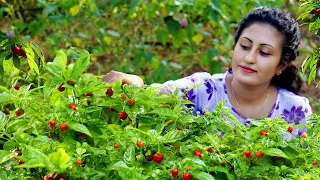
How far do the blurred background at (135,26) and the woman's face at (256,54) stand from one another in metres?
1.13

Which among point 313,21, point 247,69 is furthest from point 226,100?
point 313,21

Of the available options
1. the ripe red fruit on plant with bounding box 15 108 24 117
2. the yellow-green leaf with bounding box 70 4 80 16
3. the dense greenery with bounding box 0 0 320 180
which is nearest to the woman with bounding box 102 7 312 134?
the dense greenery with bounding box 0 0 320 180

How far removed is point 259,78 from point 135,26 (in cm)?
216

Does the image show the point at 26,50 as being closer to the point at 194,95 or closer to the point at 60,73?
the point at 60,73

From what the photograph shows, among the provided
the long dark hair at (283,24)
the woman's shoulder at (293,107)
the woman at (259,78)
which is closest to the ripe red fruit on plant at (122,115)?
the woman at (259,78)

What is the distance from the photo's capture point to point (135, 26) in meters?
4.56

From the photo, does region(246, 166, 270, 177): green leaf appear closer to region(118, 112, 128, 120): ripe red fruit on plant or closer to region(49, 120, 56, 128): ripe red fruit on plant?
region(118, 112, 128, 120): ripe red fruit on plant

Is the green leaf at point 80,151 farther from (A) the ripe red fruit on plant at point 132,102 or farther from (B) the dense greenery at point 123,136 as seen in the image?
(A) the ripe red fruit on plant at point 132,102

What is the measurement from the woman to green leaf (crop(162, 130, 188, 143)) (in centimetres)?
71

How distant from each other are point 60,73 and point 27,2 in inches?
126

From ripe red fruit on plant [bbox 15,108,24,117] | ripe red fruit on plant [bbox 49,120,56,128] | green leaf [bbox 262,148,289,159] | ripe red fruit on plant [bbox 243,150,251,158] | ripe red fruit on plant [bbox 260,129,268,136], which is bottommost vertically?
ripe red fruit on plant [bbox 15,108,24,117]

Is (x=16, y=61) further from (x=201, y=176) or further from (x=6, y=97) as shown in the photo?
(x=201, y=176)

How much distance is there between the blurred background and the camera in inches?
153

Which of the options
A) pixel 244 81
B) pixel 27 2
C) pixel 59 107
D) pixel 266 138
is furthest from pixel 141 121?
pixel 27 2
